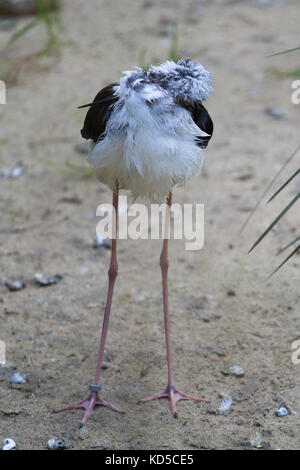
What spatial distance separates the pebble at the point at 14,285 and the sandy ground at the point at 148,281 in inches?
1.6

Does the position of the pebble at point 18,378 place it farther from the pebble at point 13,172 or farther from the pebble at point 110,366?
the pebble at point 13,172

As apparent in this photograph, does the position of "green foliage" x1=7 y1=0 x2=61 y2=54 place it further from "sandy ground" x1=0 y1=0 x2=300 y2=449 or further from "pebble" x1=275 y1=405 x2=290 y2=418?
"pebble" x1=275 y1=405 x2=290 y2=418

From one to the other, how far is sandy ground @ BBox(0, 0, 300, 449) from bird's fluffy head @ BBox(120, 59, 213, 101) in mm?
1389

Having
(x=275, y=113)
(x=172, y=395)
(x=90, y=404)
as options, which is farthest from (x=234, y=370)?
(x=275, y=113)

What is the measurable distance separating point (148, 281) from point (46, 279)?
632 millimetres

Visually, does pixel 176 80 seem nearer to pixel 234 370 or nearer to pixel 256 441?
pixel 234 370

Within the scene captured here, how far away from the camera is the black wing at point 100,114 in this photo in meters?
2.81

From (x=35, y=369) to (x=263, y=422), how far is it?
3.92 feet

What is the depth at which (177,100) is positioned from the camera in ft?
8.97

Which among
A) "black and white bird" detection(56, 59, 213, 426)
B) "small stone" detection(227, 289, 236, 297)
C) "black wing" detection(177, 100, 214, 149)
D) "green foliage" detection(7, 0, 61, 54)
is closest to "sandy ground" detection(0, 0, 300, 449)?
"small stone" detection(227, 289, 236, 297)

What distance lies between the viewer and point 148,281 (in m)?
3.96

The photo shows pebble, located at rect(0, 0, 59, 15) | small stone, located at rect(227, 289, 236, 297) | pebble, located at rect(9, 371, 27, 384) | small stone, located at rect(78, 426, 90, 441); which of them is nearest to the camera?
small stone, located at rect(78, 426, 90, 441)

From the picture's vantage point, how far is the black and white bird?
2.61m

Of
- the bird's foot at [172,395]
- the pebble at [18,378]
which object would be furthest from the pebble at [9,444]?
the bird's foot at [172,395]
